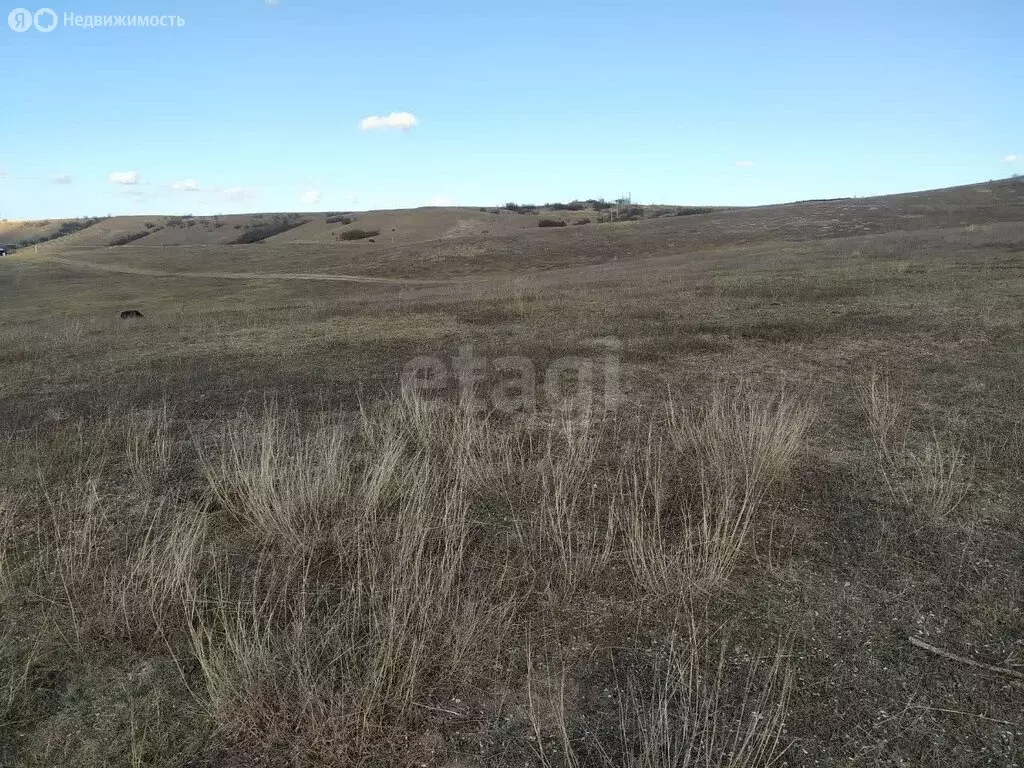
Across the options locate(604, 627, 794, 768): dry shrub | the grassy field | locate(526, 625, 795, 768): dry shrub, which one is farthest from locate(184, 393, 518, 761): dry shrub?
locate(604, 627, 794, 768): dry shrub

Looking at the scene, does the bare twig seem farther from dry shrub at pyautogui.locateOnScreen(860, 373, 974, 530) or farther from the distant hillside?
the distant hillside

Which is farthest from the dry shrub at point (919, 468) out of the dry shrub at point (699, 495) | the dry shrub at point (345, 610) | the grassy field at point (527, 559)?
the dry shrub at point (345, 610)

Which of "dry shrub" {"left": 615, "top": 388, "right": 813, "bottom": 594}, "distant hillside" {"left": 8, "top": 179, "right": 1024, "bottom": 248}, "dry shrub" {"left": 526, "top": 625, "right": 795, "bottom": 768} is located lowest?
"dry shrub" {"left": 526, "top": 625, "right": 795, "bottom": 768}

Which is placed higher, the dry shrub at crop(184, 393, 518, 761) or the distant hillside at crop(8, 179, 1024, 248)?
the distant hillside at crop(8, 179, 1024, 248)

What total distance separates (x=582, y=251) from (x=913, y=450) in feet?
96.5

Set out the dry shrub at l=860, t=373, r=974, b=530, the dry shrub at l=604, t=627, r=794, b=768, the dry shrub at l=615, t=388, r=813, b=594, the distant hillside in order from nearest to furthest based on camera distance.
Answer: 1. the dry shrub at l=604, t=627, r=794, b=768
2. the dry shrub at l=615, t=388, r=813, b=594
3. the dry shrub at l=860, t=373, r=974, b=530
4. the distant hillside

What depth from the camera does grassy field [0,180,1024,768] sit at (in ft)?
8.25

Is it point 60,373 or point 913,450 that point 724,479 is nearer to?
point 913,450

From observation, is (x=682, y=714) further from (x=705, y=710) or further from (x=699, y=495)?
(x=699, y=495)

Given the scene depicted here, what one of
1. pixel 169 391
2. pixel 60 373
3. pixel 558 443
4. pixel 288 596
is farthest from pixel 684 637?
pixel 60 373

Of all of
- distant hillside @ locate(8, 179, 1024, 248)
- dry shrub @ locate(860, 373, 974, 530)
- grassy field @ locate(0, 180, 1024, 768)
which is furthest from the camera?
distant hillside @ locate(8, 179, 1024, 248)

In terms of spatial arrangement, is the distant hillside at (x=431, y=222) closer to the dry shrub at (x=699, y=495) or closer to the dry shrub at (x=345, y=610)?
the dry shrub at (x=699, y=495)

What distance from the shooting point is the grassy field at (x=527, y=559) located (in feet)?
8.25

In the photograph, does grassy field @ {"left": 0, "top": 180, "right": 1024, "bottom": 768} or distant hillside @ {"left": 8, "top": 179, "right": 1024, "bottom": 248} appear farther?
distant hillside @ {"left": 8, "top": 179, "right": 1024, "bottom": 248}
